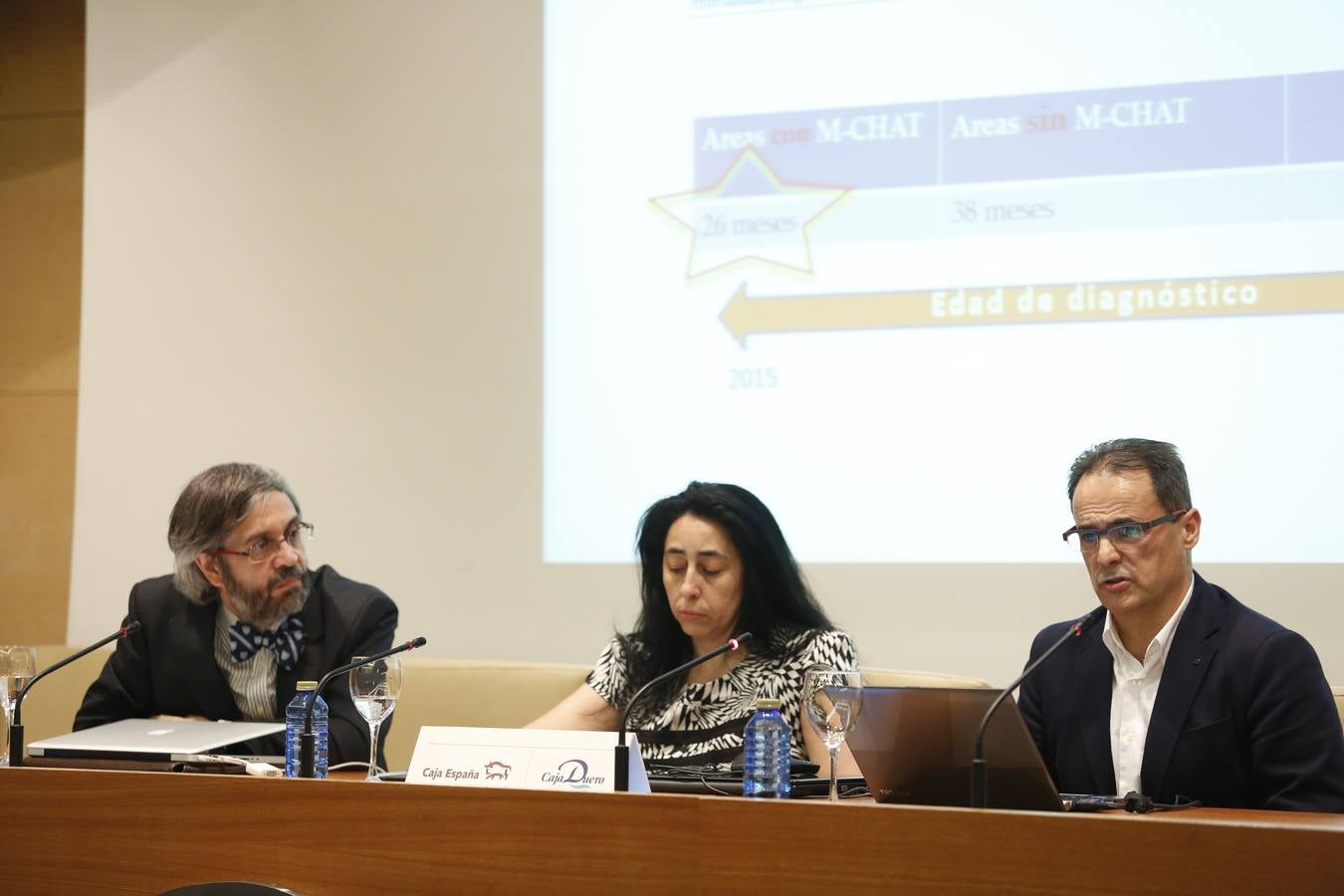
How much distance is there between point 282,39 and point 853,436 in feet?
7.07

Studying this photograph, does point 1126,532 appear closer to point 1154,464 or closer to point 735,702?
point 1154,464

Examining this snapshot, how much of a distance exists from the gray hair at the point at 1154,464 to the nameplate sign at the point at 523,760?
1043 millimetres

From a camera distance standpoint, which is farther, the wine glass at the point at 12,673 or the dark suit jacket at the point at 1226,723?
the wine glass at the point at 12,673

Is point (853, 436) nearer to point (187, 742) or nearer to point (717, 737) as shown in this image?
point (717, 737)

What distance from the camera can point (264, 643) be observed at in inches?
112

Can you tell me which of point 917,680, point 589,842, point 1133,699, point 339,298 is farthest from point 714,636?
point 339,298

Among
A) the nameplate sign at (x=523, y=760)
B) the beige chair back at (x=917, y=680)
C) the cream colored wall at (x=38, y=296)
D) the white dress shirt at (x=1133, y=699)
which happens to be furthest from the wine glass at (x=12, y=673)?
the cream colored wall at (x=38, y=296)

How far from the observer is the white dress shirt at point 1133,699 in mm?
2314

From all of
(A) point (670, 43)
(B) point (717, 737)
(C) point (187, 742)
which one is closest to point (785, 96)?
(A) point (670, 43)

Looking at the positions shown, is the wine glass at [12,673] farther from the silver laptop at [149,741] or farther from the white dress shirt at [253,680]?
the white dress shirt at [253,680]

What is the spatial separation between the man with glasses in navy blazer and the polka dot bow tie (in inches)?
59.8

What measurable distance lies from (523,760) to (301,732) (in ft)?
1.51

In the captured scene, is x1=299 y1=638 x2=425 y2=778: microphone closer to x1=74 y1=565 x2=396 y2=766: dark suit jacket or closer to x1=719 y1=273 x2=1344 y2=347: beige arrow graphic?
x1=74 y1=565 x2=396 y2=766: dark suit jacket

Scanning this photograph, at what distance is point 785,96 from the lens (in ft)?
11.8
